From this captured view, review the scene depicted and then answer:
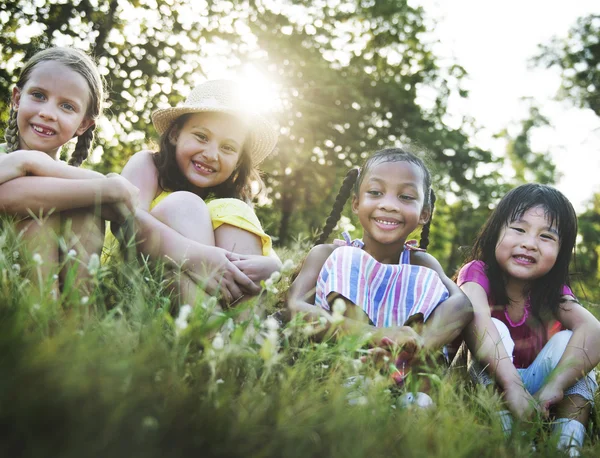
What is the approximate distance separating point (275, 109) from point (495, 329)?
41.9ft

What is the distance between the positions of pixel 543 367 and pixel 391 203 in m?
1.14

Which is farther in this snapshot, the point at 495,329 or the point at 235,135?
the point at 235,135

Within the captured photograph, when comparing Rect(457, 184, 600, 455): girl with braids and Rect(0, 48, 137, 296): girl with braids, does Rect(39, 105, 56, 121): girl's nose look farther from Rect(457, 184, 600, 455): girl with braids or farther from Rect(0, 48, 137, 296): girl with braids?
Rect(457, 184, 600, 455): girl with braids

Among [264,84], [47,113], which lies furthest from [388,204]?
[264,84]

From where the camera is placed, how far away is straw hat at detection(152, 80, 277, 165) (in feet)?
11.2

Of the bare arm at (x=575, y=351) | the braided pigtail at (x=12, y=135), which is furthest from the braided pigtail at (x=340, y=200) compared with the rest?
the braided pigtail at (x=12, y=135)

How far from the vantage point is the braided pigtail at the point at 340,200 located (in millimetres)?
3705

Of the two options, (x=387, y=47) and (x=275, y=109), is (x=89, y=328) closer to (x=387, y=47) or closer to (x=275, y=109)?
(x=275, y=109)

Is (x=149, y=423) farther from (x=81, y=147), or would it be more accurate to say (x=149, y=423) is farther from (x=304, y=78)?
(x=304, y=78)

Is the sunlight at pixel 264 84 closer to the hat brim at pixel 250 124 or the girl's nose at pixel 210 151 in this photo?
the hat brim at pixel 250 124

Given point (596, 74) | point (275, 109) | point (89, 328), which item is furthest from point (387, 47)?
point (89, 328)

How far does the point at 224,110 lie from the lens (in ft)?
11.0

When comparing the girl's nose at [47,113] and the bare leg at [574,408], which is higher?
the girl's nose at [47,113]

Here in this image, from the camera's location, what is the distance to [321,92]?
15562 mm
